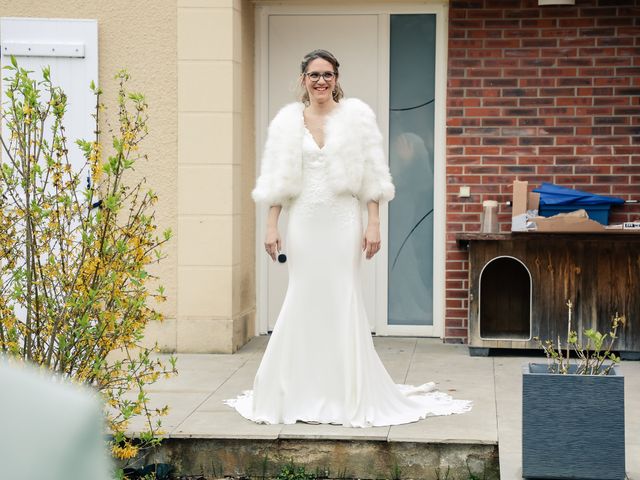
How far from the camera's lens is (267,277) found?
342 inches

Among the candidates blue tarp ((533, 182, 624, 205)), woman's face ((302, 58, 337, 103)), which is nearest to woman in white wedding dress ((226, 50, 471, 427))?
woman's face ((302, 58, 337, 103))

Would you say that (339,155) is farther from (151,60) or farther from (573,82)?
(573,82)

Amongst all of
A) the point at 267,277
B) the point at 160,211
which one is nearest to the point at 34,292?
the point at 160,211

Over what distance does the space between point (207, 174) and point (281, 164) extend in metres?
2.35

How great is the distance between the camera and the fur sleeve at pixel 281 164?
559cm

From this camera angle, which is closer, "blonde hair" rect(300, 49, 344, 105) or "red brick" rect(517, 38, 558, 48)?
"blonde hair" rect(300, 49, 344, 105)

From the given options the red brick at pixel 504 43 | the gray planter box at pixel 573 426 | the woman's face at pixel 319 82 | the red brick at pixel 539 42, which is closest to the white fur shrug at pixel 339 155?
the woman's face at pixel 319 82

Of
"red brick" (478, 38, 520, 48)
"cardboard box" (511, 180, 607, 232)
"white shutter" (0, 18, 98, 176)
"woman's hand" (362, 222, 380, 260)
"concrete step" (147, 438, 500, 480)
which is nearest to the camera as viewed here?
"concrete step" (147, 438, 500, 480)

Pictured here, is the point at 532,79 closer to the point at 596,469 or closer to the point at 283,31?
the point at 283,31

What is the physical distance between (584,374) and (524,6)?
4.49m

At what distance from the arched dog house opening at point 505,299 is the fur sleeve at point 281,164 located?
10.1ft

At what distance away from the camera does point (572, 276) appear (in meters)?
7.68

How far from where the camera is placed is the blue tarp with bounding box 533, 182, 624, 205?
7.72 meters

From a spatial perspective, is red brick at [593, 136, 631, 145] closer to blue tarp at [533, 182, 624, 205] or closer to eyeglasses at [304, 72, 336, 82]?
blue tarp at [533, 182, 624, 205]
